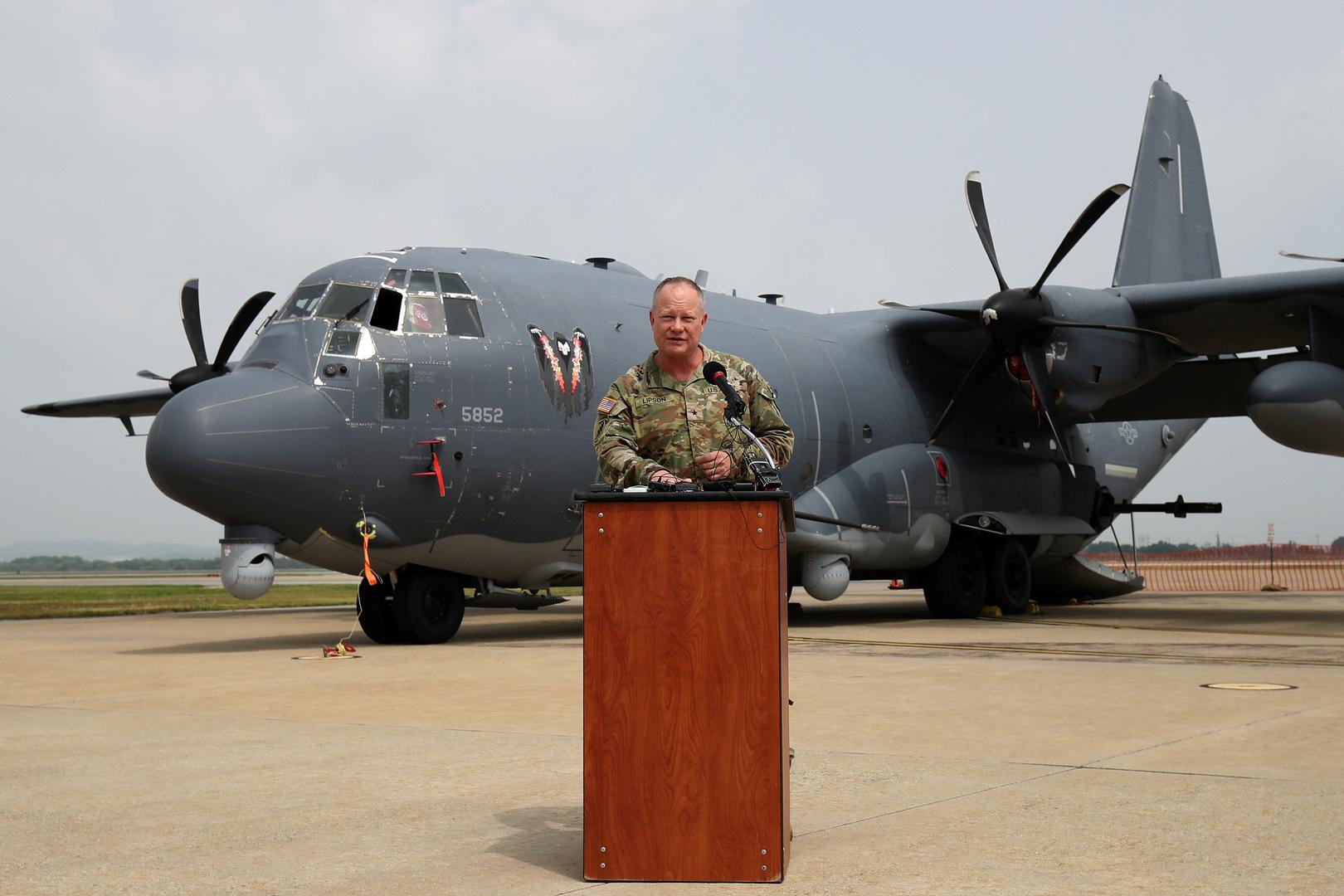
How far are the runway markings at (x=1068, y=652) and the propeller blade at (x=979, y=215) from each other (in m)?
6.08

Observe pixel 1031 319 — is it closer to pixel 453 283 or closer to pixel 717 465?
pixel 453 283

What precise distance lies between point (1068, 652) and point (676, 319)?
8.58m

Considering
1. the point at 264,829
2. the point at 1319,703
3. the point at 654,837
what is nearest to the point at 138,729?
the point at 264,829

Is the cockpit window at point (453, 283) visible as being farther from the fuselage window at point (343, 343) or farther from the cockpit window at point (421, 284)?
the fuselage window at point (343, 343)

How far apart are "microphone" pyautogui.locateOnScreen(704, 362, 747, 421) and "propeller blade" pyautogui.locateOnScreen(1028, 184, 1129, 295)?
13.2 m

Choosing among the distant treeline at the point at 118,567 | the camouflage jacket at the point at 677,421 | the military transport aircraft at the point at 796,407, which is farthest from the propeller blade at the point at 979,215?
the distant treeline at the point at 118,567

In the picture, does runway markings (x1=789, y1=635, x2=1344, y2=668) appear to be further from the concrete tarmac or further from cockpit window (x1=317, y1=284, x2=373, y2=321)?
cockpit window (x1=317, y1=284, x2=373, y2=321)

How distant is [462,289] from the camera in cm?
1365

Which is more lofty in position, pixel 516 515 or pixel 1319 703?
pixel 516 515

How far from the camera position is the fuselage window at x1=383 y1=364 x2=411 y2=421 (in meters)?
12.8

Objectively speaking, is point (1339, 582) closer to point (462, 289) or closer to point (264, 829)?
point (462, 289)

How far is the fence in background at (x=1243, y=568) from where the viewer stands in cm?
3712

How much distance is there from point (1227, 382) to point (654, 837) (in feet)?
62.0

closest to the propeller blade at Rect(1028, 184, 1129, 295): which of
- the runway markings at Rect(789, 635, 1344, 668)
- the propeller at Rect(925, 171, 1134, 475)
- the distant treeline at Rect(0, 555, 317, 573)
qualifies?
the propeller at Rect(925, 171, 1134, 475)
